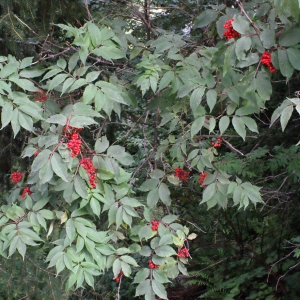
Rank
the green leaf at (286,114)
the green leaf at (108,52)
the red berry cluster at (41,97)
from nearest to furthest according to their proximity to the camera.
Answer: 1. the green leaf at (286,114)
2. the green leaf at (108,52)
3. the red berry cluster at (41,97)

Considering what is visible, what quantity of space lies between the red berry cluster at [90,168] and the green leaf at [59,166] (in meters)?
0.18

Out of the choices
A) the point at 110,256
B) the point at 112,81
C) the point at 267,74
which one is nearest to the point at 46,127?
the point at 112,81

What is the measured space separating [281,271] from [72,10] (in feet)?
9.39

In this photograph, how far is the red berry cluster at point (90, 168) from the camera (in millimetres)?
2059

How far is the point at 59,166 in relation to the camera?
1863mm

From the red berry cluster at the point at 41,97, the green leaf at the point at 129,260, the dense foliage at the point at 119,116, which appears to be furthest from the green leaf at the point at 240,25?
the green leaf at the point at 129,260

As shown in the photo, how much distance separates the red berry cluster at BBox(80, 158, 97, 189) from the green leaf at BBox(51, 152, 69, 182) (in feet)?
0.60

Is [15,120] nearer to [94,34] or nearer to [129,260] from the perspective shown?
[94,34]

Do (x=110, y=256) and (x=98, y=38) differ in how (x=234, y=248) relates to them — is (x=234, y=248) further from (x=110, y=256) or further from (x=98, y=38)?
(x=98, y=38)

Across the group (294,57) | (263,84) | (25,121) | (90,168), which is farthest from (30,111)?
(294,57)

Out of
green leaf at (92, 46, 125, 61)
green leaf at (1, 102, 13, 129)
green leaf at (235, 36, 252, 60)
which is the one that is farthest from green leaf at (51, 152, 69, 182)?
green leaf at (235, 36, 252, 60)

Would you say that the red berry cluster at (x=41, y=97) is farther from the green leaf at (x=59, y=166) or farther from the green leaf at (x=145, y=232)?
the green leaf at (x=145, y=232)

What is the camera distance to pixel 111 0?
141 inches

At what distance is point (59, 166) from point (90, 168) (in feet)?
0.76
